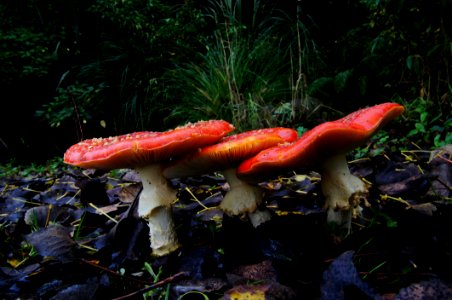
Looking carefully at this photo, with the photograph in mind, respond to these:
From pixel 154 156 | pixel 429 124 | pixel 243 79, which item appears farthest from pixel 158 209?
pixel 243 79

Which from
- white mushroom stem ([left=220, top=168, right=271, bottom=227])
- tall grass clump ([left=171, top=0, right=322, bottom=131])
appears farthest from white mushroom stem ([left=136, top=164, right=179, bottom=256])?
tall grass clump ([left=171, top=0, right=322, bottom=131])

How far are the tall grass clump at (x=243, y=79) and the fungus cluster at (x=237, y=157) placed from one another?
8.73ft

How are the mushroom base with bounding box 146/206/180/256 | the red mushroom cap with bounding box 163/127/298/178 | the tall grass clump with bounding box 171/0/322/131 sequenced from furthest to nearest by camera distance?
the tall grass clump with bounding box 171/0/322/131
the mushroom base with bounding box 146/206/180/256
the red mushroom cap with bounding box 163/127/298/178

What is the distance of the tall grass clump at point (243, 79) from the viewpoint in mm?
4375

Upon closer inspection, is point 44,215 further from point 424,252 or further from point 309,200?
point 424,252

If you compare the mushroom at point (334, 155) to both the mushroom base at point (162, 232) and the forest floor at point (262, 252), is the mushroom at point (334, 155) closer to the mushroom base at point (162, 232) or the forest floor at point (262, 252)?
the forest floor at point (262, 252)

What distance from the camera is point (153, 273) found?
50.2 inches

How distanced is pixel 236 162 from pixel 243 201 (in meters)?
0.17

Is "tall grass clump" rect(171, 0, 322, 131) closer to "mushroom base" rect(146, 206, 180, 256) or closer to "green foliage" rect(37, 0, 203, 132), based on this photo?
"green foliage" rect(37, 0, 203, 132)

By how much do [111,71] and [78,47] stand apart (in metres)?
1.28

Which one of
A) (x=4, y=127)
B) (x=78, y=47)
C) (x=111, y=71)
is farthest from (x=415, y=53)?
A: (x=4, y=127)

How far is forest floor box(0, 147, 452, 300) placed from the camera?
97cm

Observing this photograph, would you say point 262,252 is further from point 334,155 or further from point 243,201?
point 334,155

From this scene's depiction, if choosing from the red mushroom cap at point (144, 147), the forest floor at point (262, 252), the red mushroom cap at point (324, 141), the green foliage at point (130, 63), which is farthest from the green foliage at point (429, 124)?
the green foliage at point (130, 63)
